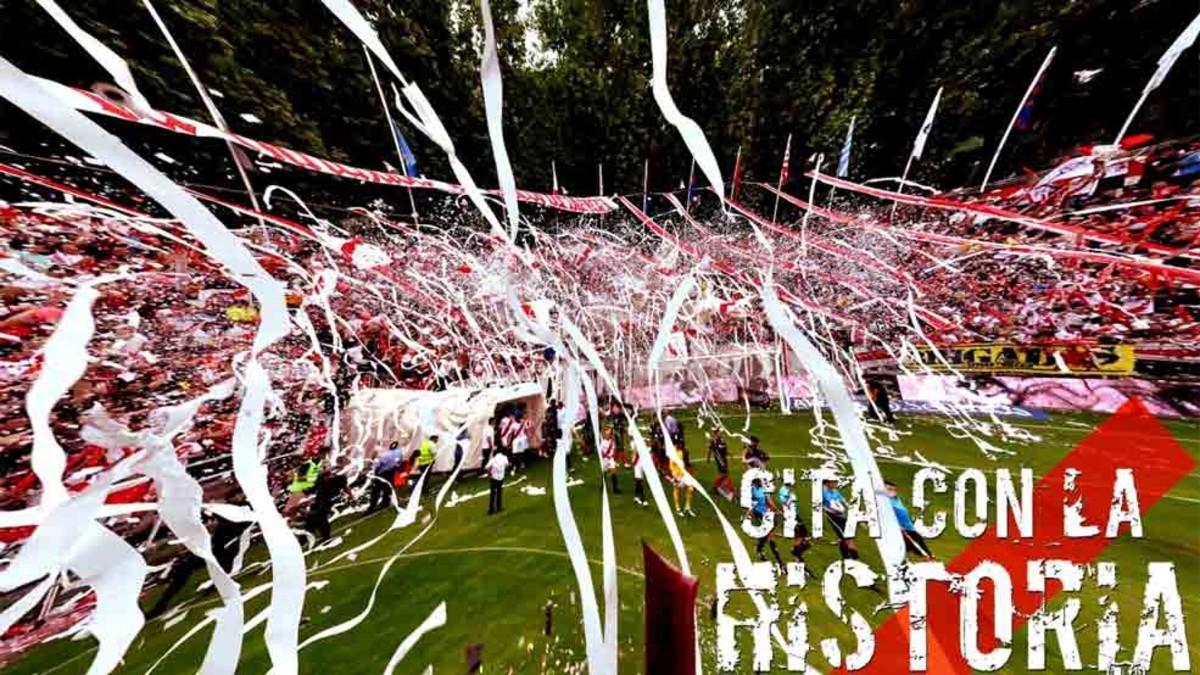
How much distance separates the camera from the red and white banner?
1094mm

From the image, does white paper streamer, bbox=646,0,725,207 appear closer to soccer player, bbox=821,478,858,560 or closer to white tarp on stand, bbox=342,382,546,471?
soccer player, bbox=821,478,858,560

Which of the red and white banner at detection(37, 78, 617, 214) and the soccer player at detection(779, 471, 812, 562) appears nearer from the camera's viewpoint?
the red and white banner at detection(37, 78, 617, 214)

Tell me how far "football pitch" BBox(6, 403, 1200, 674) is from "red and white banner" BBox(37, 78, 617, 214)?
170cm

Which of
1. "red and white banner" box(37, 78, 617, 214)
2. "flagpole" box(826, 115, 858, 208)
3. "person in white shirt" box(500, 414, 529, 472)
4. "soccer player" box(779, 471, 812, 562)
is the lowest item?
"soccer player" box(779, 471, 812, 562)

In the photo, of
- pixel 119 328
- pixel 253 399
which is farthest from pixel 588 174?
pixel 253 399

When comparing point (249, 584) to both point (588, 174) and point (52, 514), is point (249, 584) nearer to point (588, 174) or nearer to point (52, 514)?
point (52, 514)

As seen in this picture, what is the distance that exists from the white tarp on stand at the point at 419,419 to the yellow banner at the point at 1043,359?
14.9 feet

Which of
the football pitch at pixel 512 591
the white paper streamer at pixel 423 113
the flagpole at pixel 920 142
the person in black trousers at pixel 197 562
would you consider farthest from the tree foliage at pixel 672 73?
the white paper streamer at pixel 423 113

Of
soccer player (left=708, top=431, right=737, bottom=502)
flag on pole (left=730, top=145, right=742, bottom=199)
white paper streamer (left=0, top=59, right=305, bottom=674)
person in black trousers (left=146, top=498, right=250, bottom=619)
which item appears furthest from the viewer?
flag on pole (left=730, top=145, right=742, bottom=199)

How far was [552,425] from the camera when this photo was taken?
449cm

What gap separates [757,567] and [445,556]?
184 cm

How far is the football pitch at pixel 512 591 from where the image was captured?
73.9 inches

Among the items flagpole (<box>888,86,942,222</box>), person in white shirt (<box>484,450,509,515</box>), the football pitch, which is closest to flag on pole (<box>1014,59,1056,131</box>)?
flagpole (<box>888,86,942,222</box>)

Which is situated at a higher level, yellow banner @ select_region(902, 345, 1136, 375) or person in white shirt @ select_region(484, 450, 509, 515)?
yellow banner @ select_region(902, 345, 1136, 375)
